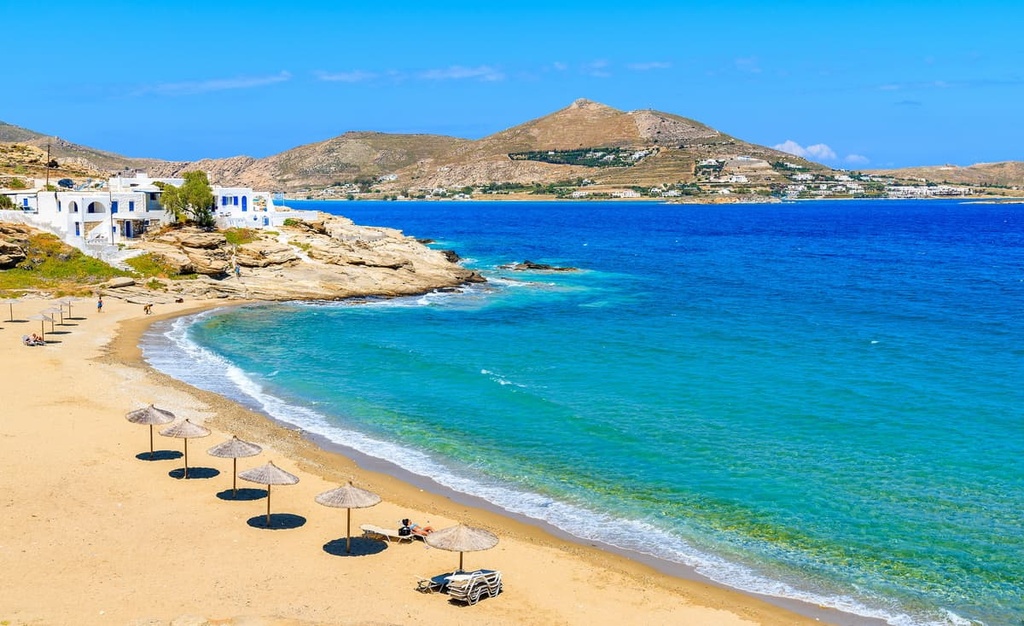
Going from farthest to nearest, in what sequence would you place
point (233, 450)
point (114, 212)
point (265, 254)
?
point (114, 212) < point (265, 254) < point (233, 450)

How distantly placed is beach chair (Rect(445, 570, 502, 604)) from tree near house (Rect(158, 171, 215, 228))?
60287 mm

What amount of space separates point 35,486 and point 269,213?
55.4m

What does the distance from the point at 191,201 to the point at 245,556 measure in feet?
190

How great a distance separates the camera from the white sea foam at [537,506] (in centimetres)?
2042

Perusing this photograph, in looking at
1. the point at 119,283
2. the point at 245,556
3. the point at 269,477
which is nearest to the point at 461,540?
the point at 245,556

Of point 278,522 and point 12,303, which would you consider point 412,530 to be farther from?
point 12,303

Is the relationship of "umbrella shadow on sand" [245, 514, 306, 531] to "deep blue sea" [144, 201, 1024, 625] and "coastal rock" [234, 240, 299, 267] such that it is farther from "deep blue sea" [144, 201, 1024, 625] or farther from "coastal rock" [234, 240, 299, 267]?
"coastal rock" [234, 240, 299, 267]

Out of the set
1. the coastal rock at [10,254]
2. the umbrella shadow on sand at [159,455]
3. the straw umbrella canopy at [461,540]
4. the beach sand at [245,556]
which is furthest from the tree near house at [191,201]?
the straw umbrella canopy at [461,540]

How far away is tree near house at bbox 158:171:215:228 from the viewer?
72.5m

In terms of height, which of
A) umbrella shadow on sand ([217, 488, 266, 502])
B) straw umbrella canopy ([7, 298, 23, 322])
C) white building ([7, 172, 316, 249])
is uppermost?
white building ([7, 172, 316, 249])

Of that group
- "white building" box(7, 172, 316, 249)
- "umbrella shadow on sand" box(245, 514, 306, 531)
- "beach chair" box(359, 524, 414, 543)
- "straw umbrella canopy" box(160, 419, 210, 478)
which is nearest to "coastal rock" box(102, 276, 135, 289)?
"white building" box(7, 172, 316, 249)

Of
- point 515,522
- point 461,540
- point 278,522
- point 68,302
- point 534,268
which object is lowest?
point 515,522

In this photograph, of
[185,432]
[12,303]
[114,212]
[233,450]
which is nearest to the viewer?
[233,450]

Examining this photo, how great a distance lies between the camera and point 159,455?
28.1 m
